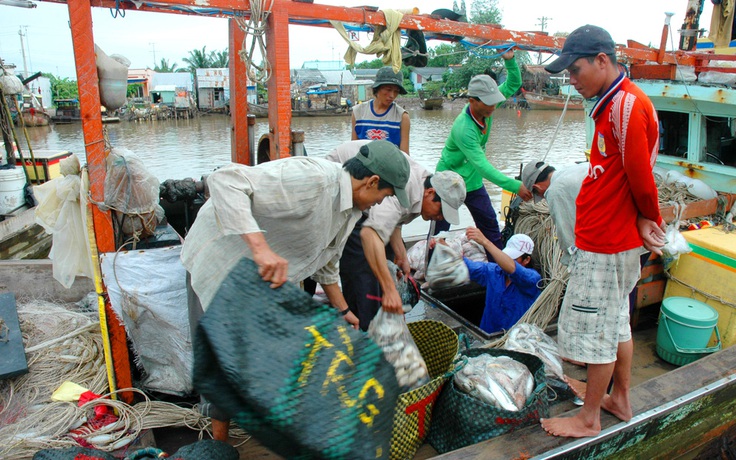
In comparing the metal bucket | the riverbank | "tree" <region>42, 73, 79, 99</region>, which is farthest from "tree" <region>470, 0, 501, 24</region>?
the metal bucket

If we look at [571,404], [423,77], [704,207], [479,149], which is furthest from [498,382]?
[423,77]

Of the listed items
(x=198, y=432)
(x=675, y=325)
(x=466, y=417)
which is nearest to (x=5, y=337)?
(x=198, y=432)

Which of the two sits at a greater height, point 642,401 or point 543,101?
point 543,101

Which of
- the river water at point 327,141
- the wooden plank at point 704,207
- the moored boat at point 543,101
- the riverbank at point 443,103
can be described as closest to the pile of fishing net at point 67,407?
the wooden plank at point 704,207

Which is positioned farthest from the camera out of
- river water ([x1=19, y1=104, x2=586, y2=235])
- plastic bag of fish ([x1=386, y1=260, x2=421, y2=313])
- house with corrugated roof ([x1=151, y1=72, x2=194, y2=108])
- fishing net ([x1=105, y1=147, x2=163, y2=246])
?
house with corrugated roof ([x1=151, y1=72, x2=194, y2=108])

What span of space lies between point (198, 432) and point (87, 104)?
1.97 metres

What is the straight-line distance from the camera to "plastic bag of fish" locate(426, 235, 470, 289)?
13.7ft

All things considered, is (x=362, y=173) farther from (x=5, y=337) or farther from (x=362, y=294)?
(x=5, y=337)

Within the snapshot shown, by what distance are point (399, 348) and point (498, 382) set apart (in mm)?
540

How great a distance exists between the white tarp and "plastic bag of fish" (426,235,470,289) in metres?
1.94

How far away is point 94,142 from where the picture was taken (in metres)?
2.87

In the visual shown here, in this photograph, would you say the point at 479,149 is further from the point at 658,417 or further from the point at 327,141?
the point at 327,141

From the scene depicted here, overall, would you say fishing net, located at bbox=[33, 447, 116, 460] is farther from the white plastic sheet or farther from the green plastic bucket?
the green plastic bucket

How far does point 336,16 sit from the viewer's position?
335 centimetres
